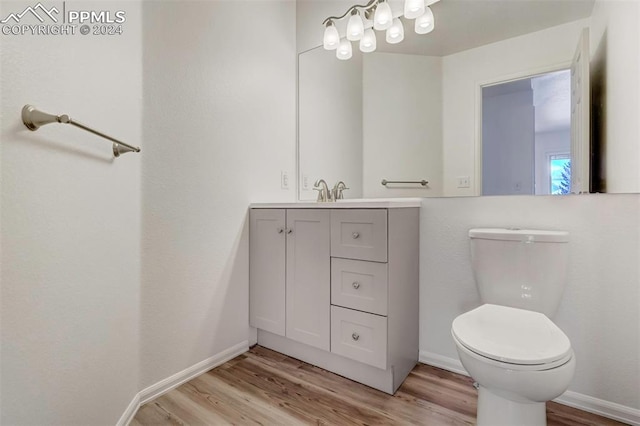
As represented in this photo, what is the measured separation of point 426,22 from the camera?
1.70 meters

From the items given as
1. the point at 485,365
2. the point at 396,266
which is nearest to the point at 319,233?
the point at 396,266

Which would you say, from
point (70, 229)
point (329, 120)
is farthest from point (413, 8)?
point (70, 229)

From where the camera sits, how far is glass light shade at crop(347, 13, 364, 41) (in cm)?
188

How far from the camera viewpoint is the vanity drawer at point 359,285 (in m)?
1.39

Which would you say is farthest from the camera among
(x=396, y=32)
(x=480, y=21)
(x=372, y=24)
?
(x=372, y=24)

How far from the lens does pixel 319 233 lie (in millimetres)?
1607

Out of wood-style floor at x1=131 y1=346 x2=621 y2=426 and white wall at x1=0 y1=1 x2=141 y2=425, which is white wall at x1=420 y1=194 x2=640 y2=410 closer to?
wood-style floor at x1=131 y1=346 x2=621 y2=426

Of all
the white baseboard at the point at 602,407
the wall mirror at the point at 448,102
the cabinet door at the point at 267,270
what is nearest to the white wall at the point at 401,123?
the wall mirror at the point at 448,102

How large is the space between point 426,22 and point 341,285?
60.8 inches

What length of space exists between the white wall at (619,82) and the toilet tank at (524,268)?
35cm

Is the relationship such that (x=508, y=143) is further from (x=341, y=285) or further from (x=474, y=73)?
(x=341, y=285)

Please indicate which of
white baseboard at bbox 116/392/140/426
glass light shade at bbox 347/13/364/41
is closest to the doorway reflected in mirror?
glass light shade at bbox 347/13/364/41

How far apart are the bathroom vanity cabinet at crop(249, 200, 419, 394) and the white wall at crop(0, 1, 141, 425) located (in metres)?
0.72

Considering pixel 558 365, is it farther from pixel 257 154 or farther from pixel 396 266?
pixel 257 154
